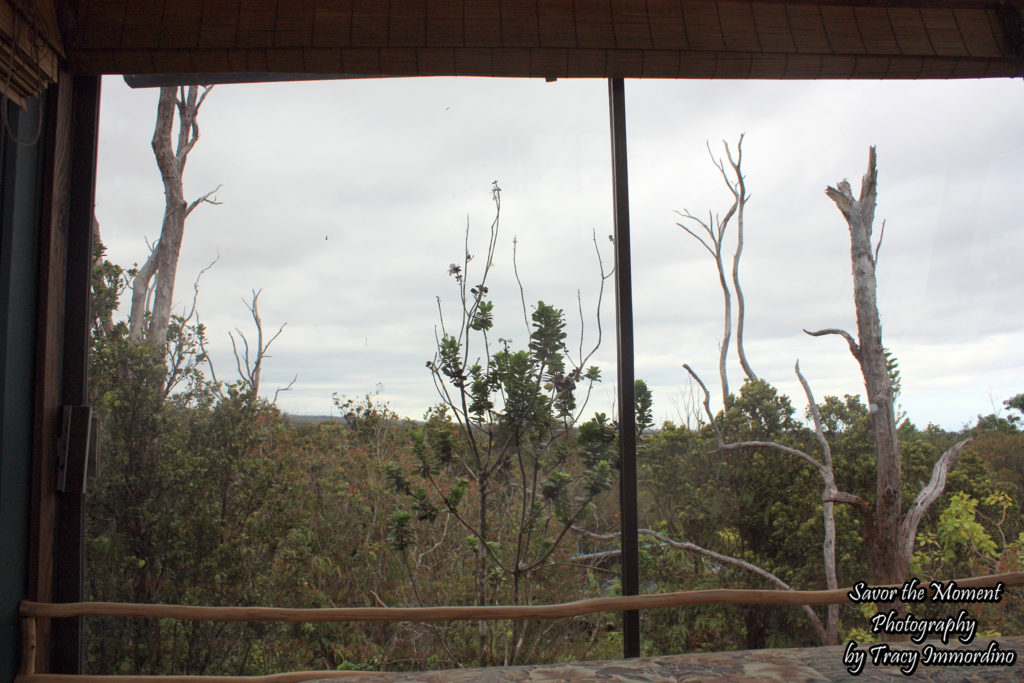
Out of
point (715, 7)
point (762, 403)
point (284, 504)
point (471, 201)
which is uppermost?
point (715, 7)

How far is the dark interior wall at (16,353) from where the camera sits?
142cm

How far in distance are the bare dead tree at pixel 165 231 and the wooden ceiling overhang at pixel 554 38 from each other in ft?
0.92

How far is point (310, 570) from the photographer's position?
1.80 m

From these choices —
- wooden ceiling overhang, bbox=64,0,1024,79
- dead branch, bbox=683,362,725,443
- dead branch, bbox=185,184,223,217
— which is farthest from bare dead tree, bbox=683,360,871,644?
dead branch, bbox=185,184,223,217

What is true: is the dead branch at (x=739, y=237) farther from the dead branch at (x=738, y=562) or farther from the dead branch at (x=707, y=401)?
the dead branch at (x=738, y=562)

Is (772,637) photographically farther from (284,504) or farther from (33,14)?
(33,14)

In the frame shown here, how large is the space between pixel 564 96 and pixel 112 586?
6.72 feet

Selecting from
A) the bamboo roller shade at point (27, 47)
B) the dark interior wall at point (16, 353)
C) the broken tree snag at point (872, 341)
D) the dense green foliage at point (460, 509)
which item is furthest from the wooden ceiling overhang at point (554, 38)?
the dense green foliage at point (460, 509)

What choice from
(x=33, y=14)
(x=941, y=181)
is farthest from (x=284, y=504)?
(x=941, y=181)

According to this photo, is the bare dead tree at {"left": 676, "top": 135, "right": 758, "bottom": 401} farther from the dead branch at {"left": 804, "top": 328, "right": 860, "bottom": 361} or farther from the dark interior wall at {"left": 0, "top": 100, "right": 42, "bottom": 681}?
the dark interior wall at {"left": 0, "top": 100, "right": 42, "bottom": 681}

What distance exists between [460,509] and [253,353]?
0.85 metres

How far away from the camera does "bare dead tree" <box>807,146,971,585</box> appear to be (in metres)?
2.01

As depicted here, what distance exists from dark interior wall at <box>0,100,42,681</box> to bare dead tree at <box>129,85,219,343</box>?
29cm

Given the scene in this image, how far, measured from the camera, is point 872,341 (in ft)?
6.58
